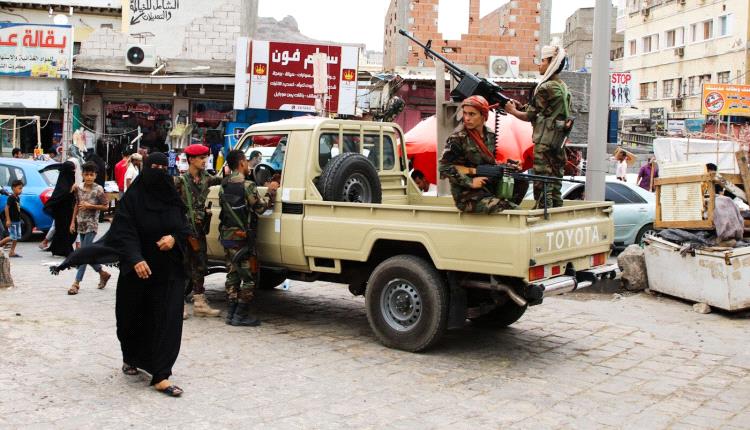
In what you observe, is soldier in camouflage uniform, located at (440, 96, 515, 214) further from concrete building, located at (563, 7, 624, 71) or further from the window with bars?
concrete building, located at (563, 7, 624, 71)

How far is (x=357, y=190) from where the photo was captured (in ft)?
26.6

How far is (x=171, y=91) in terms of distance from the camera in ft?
75.8

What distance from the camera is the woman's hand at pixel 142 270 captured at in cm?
565

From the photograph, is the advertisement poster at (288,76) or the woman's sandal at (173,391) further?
the advertisement poster at (288,76)

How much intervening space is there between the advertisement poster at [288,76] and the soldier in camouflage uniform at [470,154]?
14986mm

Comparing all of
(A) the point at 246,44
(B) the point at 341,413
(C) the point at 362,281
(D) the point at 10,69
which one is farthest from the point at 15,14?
(B) the point at 341,413

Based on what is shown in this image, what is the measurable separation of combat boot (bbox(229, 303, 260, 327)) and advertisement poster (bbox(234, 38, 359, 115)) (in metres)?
14.4

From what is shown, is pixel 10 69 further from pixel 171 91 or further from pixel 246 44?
pixel 246 44

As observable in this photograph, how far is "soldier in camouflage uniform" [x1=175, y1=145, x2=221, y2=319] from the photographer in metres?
8.23

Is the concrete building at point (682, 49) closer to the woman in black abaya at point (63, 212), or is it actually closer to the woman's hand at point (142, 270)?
the woman in black abaya at point (63, 212)

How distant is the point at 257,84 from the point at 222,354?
52.3 ft

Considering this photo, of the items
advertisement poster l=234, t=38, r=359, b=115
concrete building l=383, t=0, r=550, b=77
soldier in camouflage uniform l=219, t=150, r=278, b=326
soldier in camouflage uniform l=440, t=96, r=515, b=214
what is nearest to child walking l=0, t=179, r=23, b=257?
soldier in camouflage uniform l=219, t=150, r=278, b=326

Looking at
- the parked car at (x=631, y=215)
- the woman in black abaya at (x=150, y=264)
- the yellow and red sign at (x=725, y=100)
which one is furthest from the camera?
the yellow and red sign at (x=725, y=100)

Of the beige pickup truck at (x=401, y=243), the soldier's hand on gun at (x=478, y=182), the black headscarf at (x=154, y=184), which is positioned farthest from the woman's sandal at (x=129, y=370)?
the soldier's hand on gun at (x=478, y=182)
